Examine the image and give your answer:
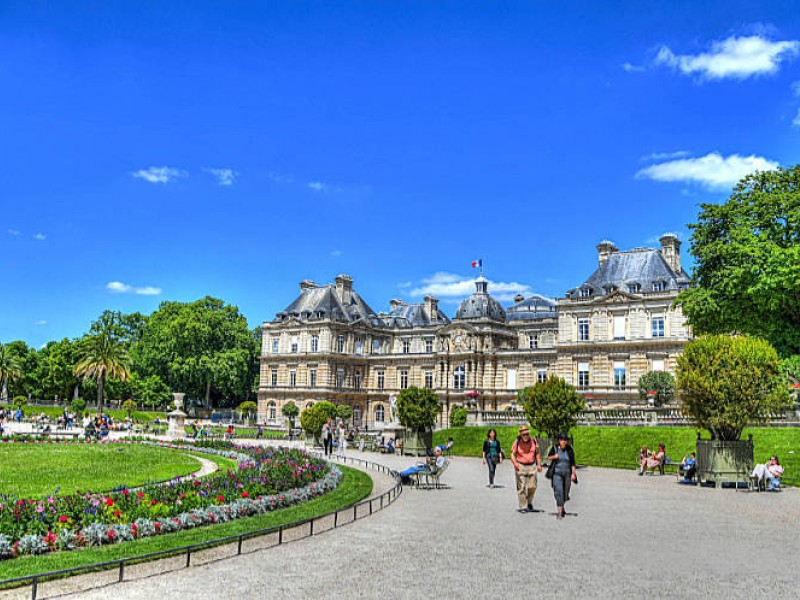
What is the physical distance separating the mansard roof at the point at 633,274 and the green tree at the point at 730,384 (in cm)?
3450

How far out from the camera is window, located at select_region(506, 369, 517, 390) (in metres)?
70.2

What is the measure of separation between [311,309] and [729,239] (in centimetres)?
5176

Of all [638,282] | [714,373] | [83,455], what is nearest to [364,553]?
[714,373]

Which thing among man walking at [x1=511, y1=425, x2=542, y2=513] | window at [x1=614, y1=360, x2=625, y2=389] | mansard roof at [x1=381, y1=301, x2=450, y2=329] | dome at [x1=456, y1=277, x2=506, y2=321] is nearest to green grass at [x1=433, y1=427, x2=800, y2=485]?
man walking at [x1=511, y1=425, x2=542, y2=513]

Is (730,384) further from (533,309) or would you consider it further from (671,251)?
(533,309)

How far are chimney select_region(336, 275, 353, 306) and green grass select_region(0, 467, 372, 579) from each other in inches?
2460

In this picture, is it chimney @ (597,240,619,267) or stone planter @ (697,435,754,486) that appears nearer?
stone planter @ (697,435,754,486)

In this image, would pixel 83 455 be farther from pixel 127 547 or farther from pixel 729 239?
pixel 729 239

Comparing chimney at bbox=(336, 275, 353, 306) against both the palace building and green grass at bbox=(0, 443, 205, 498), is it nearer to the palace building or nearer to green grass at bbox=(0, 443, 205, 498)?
the palace building

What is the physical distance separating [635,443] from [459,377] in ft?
121

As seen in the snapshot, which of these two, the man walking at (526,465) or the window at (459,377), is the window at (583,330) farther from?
the man walking at (526,465)

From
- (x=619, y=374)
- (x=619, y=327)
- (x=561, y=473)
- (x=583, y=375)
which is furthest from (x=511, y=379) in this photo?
(x=561, y=473)

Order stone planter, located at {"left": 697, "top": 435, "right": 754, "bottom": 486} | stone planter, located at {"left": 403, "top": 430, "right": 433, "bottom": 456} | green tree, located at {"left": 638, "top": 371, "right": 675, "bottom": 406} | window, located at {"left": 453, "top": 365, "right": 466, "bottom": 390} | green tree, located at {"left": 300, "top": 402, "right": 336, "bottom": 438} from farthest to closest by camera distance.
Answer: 1. window, located at {"left": 453, "top": 365, "right": 466, "bottom": 390}
2. green tree, located at {"left": 638, "top": 371, "right": 675, "bottom": 406}
3. green tree, located at {"left": 300, "top": 402, "right": 336, "bottom": 438}
4. stone planter, located at {"left": 403, "top": 430, "right": 433, "bottom": 456}
5. stone planter, located at {"left": 697, "top": 435, "right": 754, "bottom": 486}

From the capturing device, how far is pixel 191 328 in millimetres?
81375
